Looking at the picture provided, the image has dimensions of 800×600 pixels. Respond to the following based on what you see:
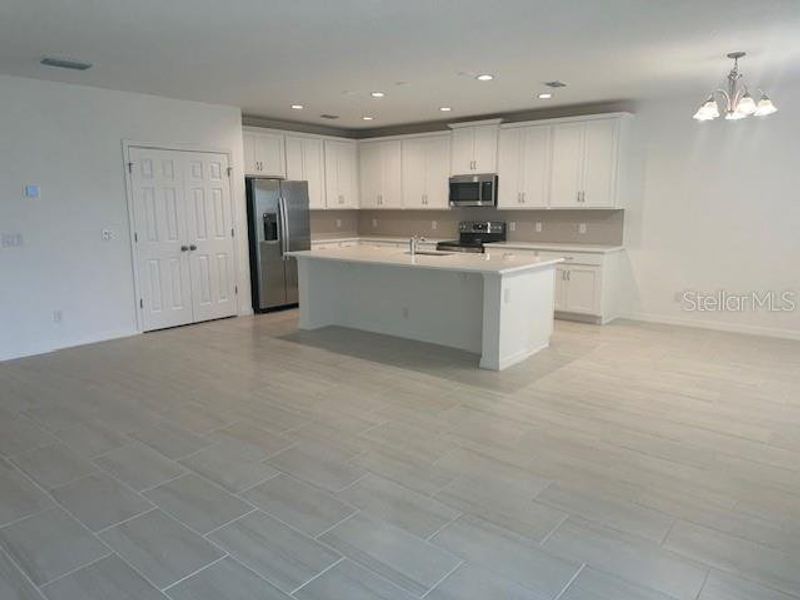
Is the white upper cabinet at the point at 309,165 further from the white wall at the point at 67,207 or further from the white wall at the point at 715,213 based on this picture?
the white wall at the point at 715,213

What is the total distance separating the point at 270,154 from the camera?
24.7 ft

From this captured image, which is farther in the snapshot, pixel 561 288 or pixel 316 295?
pixel 561 288

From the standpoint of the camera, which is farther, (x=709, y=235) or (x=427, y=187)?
(x=427, y=187)

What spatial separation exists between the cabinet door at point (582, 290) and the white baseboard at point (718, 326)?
68 centimetres

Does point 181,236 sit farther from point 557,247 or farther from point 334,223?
point 557,247

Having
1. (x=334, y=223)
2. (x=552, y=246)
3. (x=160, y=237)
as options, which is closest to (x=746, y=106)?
(x=552, y=246)

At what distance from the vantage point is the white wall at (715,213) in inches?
225

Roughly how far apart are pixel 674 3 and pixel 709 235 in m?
3.66

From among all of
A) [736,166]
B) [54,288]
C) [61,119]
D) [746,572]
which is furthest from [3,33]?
[736,166]

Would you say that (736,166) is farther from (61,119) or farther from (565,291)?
(61,119)

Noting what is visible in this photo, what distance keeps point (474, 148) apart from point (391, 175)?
1.52 metres

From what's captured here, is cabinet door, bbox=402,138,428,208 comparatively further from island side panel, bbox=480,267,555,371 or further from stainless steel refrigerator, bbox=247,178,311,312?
island side panel, bbox=480,267,555,371

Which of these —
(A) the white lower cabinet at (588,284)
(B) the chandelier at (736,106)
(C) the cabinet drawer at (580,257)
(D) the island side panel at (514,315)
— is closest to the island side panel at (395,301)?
(D) the island side panel at (514,315)

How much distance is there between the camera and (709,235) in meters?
6.21
